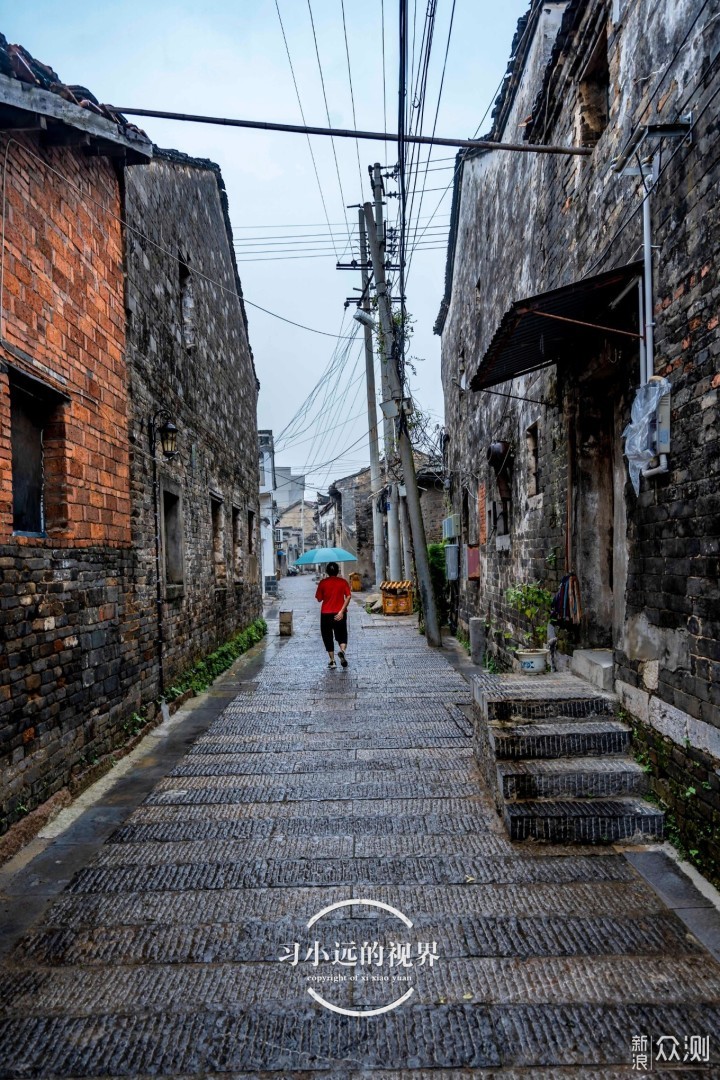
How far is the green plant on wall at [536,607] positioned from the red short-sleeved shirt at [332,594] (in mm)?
3051

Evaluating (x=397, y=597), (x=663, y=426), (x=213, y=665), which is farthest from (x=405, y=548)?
(x=663, y=426)

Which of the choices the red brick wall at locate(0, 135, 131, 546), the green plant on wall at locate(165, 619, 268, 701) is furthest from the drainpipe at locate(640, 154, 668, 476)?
the green plant on wall at locate(165, 619, 268, 701)

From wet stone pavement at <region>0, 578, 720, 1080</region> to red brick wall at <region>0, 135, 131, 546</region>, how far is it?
225cm

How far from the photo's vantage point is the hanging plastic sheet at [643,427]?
378 centimetres

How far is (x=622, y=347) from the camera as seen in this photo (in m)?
4.57

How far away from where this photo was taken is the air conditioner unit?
13.5 m

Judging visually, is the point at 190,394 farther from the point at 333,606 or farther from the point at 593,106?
the point at 593,106

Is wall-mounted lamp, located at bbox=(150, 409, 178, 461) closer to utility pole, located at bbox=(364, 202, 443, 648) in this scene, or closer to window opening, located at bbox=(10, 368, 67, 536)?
window opening, located at bbox=(10, 368, 67, 536)

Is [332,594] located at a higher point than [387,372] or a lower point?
lower

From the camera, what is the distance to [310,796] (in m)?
4.66

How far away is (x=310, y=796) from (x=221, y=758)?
1231 millimetres

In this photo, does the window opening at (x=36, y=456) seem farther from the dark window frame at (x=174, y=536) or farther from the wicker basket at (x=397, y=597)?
the wicker basket at (x=397, y=597)

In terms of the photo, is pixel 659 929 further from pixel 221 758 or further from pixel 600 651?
pixel 221 758

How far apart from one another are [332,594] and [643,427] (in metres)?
6.11
